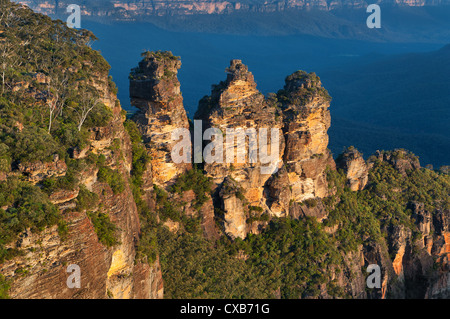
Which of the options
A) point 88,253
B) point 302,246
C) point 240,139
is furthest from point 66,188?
point 302,246

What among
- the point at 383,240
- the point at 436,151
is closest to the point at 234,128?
the point at 383,240

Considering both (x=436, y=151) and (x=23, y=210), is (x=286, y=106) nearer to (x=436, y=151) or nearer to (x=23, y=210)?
(x=23, y=210)

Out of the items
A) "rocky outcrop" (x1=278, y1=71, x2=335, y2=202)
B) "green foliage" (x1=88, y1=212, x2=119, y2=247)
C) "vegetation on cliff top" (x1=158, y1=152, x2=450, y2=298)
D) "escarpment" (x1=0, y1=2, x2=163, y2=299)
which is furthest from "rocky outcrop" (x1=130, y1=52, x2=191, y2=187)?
"green foliage" (x1=88, y1=212, x2=119, y2=247)

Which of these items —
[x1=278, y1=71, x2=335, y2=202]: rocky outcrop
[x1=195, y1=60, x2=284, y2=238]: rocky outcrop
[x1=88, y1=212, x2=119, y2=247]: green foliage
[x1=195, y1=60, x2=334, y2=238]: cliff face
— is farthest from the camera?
[x1=278, y1=71, x2=335, y2=202]: rocky outcrop

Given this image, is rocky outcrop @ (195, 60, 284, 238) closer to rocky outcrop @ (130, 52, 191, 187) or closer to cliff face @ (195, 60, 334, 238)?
cliff face @ (195, 60, 334, 238)

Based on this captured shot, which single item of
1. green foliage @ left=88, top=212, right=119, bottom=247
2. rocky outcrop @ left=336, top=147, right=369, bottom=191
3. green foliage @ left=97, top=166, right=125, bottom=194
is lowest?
rocky outcrop @ left=336, top=147, right=369, bottom=191

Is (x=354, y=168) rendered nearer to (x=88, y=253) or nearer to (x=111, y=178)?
(x=111, y=178)
